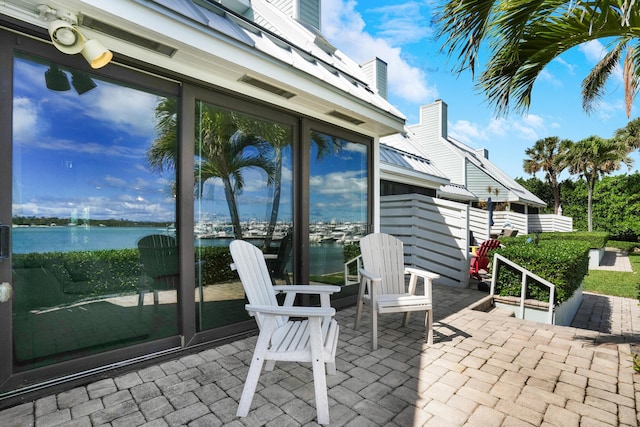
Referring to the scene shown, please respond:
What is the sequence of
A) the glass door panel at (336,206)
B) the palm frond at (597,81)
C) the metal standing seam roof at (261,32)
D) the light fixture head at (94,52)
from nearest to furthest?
the light fixture head at (94,52) → the metal standing seam roof at (261,32) → the glass door panel at (336,206) → the palm frond at (597,81)

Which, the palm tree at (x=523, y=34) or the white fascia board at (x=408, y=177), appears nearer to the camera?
the palm tree at (x=523, y=34)

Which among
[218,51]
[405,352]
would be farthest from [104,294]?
[405,352]

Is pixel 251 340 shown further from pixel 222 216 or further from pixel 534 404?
pixel 534 404

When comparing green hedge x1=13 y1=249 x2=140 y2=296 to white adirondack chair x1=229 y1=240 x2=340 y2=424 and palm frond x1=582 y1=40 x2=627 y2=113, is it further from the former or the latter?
palm frond x1=582 y1=40 x2=627 y2=113

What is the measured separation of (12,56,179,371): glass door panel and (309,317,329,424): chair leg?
152 centimetres

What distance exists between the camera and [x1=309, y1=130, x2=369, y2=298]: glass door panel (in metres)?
3.86

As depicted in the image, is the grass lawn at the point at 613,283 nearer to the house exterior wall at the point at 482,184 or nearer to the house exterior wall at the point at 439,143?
the house exterior wall at the point at 482,184

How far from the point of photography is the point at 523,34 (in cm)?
260

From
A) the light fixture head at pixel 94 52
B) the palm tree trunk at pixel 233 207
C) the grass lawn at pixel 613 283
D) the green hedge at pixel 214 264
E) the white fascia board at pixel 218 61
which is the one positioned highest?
the white fascia board at pixel 218 61

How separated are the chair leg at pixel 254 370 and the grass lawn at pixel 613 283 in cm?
778

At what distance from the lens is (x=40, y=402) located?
6.56 ft

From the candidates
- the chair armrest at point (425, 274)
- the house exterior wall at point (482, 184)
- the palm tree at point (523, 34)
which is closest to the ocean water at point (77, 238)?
the chair armrest at point (425, 274)

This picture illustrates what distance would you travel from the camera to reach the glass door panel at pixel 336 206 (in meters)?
3.86

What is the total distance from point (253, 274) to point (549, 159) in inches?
1083
